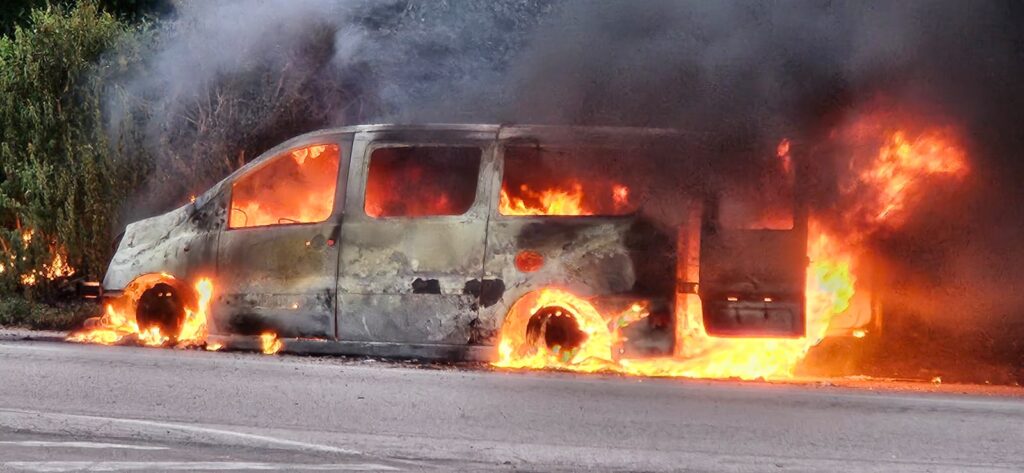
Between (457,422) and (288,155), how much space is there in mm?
3156

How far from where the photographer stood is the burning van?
7.37 metres

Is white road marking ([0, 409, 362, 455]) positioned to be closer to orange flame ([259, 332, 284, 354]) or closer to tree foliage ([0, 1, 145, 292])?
orange flame ([259, 332, 284, 354])

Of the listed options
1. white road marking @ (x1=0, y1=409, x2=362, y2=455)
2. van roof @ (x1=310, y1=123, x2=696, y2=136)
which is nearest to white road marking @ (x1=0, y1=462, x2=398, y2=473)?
white road marking @ (x1=0, y1=409, x2=362, y2=455)

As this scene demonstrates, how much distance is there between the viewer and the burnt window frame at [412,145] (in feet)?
25.6

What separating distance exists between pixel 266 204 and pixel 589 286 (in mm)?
2618

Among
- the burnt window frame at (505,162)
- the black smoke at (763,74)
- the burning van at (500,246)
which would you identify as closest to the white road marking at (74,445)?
the burning van at (500,246)

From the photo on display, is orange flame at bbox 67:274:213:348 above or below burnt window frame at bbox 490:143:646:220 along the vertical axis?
below

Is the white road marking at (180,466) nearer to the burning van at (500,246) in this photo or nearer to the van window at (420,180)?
the burning van at (500,246)

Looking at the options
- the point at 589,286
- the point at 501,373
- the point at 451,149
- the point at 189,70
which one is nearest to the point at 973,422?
the point at 589,286

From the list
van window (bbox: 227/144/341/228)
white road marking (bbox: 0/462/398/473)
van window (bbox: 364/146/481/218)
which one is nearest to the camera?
white road marking (bbox: 0/462/398/473)

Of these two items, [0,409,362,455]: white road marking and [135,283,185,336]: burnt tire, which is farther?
[135,283,185,336]: burnt tire

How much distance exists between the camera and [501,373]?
7586 millimetres

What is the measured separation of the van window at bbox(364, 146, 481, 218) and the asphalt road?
1128mm

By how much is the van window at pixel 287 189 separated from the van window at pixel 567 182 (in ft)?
4.76
